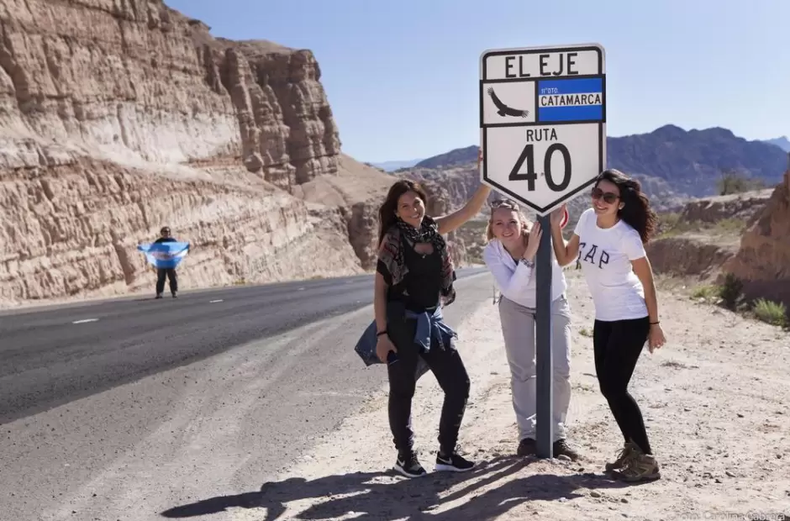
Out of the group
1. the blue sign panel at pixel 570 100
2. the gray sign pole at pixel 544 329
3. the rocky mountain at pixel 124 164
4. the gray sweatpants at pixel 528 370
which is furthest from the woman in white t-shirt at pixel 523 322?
the rocky mountain at pixel 124 164

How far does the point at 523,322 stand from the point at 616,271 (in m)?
0.78

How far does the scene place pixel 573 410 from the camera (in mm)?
7156

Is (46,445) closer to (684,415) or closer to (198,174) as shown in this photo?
(684,415)

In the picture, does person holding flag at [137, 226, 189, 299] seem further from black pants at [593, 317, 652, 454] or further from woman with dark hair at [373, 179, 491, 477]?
black pants at [593, 317, 652, 454]

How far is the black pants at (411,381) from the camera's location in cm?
520

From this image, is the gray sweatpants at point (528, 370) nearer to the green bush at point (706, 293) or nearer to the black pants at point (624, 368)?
the black pants at point (624, 368)

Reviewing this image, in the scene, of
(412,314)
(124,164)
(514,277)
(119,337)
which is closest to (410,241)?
(412,314)

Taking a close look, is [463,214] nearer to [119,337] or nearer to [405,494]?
[405,494]

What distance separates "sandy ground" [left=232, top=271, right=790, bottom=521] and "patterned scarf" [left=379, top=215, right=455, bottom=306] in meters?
1.31

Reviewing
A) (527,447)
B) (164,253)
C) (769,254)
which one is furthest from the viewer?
(164,253)

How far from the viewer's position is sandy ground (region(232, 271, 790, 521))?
181 inches

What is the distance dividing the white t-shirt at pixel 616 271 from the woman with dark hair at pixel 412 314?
0.84 metres

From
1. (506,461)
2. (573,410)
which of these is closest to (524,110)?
(506,461)

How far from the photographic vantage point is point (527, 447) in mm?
5488
